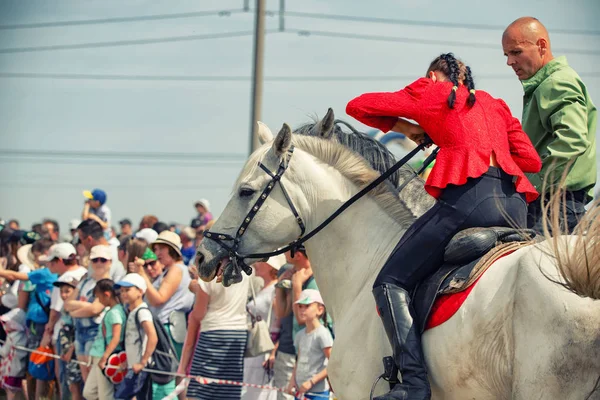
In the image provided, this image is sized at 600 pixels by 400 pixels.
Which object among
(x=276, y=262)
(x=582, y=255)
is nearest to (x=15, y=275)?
(x=276, y=262)

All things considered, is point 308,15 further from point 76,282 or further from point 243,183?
point 243,183

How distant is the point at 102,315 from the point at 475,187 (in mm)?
6346

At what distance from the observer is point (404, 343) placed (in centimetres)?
457

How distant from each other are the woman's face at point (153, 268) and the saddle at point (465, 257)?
620 cm

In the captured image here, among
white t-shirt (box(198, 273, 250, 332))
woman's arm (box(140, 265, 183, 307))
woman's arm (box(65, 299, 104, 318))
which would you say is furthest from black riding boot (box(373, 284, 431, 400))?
woman's arm (box(65, 299, 104, 318))

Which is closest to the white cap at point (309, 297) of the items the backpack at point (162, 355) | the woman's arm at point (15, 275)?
the backpack at point (162, 355)

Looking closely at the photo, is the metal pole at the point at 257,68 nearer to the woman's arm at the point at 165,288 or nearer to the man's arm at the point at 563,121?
the woman's arm at the point at 165,288

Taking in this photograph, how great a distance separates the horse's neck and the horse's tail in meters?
1.47

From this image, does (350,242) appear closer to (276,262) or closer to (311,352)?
(311,352)

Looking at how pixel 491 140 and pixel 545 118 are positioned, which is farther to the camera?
pixel 545 118

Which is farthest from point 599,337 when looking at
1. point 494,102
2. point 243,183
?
point 243,183

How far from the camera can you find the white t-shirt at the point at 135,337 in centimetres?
942

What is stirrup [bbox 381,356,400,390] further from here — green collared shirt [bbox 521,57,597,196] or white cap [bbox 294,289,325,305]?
white cap [bbox 294,289,325,305]

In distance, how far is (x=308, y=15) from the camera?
2955 centimetres
